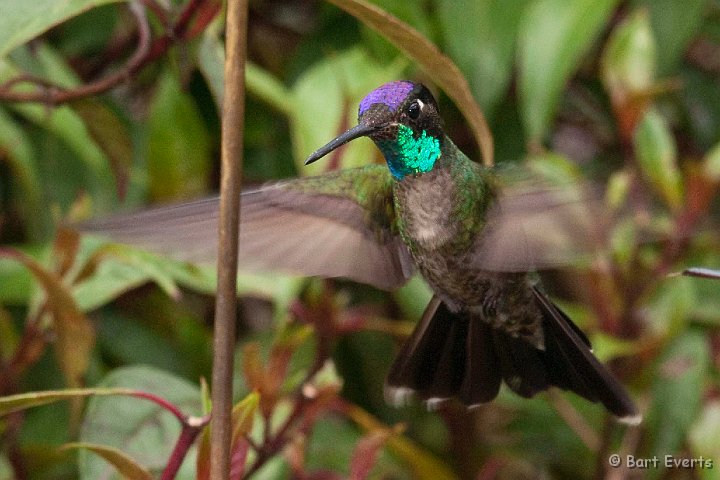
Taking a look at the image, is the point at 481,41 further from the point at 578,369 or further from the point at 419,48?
the point at 419,48

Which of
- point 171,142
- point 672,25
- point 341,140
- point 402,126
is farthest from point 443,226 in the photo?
point 672,25

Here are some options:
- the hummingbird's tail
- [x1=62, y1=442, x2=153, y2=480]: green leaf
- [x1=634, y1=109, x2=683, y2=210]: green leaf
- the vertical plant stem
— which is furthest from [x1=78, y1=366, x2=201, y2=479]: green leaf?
[x1=634, y1=109, x2=683, y2=210]: green leaf

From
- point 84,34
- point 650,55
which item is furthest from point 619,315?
point 84,34

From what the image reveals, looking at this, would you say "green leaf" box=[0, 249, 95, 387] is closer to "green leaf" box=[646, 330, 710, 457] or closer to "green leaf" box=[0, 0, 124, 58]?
"green leaf" box=[0, 0, 124, 58]

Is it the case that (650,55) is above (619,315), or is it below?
above

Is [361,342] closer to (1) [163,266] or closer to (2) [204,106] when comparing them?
(2) [204,106]

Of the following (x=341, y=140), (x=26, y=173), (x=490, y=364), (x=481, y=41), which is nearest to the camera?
(x=341, y=140)
